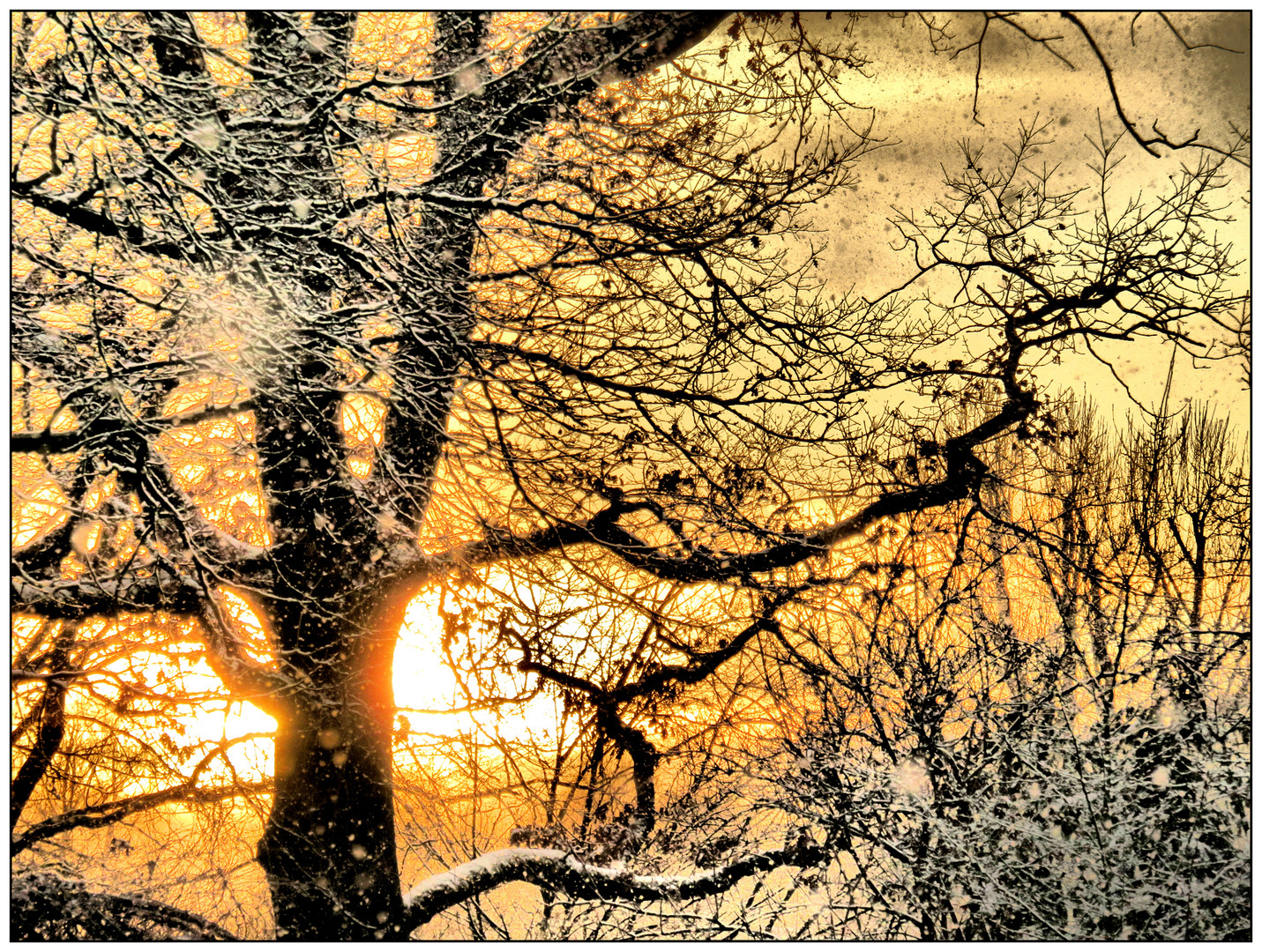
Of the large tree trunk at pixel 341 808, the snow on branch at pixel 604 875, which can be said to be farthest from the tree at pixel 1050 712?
the large tree trunk at pixel 341 808

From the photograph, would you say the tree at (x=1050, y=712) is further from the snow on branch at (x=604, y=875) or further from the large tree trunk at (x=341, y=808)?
the large tree trunk at (x=341, y=808)

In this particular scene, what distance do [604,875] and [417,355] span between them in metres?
2.04

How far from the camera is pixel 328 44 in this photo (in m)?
3.36

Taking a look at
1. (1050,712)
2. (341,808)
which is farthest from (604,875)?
(1050,712)

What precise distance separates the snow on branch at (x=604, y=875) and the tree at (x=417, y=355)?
0.01 meters

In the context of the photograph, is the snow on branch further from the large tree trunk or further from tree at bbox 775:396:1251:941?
the large tree trunk

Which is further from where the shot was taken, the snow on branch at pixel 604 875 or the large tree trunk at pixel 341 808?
the large tree trunk at pixel 341 808

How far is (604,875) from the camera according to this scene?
129 inches

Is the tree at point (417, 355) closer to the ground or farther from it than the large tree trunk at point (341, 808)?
farther from it

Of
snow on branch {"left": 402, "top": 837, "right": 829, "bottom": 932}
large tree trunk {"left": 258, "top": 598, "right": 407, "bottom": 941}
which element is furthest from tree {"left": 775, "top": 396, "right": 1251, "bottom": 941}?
large tree trunk {"left": 258, "top": 598, "right": 407, "bottom": 941}

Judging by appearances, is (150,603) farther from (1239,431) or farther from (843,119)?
(1239,431)

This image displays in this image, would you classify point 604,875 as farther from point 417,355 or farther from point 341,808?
point 417,355

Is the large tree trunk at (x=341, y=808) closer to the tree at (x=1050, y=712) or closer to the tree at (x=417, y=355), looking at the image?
the tree at (x=417, y=355)

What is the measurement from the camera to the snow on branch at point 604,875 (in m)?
3.27
